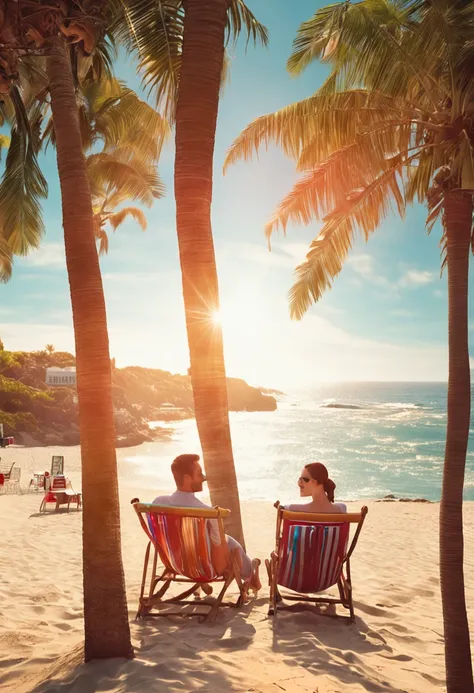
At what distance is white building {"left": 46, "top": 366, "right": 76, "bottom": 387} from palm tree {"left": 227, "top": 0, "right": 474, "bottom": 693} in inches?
1990

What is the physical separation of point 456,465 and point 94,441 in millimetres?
2678

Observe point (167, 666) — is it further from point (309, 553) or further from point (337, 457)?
point (337, 457)

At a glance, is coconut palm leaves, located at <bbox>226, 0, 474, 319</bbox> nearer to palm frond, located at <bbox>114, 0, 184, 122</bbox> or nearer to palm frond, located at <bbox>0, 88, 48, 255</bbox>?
palm frond, located at <bbox>114, 0, 184, 122</bbox>

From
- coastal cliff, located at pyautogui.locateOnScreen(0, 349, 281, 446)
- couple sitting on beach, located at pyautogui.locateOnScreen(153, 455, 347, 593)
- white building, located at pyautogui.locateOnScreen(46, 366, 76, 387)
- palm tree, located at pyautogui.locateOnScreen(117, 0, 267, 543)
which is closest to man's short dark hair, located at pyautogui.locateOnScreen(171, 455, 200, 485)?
couple sitting on beach, located at pyautogui.locateOnScreen(153, 455, 347, 593)

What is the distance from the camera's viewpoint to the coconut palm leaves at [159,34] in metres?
6.44

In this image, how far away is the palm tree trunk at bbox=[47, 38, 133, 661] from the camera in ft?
12.2

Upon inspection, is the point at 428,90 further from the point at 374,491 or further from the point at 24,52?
the point at 374,491

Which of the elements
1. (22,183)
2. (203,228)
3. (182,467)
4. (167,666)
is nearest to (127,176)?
(22,183)

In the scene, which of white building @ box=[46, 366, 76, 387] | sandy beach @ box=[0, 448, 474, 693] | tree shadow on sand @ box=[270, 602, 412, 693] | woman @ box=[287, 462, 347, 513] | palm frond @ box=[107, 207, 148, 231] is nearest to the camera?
sandy beach @ box=[0, 448, 474, 693]

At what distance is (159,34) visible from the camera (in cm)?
656

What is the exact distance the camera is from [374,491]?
32062mm

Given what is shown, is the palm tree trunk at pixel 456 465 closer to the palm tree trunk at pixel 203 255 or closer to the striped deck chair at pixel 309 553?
the striped deck chair at pixel 309 553

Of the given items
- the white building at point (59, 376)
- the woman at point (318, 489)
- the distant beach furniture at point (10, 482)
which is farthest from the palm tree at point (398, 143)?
the white building at point (59, 376)

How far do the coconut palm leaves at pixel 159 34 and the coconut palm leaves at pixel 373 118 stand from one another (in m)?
0.97
